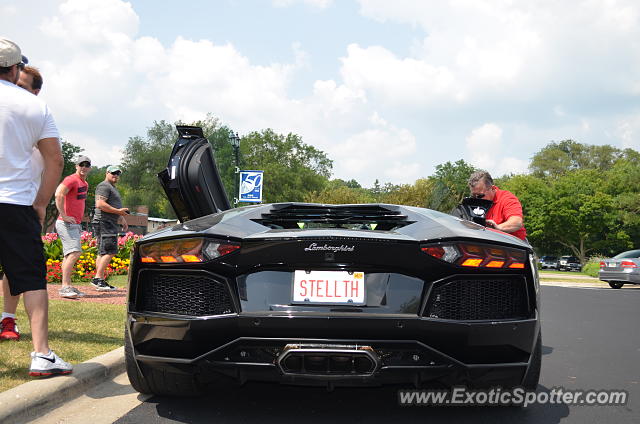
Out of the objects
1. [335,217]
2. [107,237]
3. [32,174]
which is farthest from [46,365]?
[107,237]

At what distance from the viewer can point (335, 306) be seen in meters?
3.09

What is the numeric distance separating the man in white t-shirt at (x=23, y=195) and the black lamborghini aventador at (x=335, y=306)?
2.83ft

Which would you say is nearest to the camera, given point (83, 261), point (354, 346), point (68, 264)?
point (354, 346)

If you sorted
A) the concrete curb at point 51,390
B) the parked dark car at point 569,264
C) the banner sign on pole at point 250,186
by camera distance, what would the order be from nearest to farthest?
the concrete curb at point 51,390
the banner sign on pole at point 250,186
the parked dark car at point 569,264

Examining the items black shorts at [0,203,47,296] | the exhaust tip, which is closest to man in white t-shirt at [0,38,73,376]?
black shorts at [0,203,47,296]

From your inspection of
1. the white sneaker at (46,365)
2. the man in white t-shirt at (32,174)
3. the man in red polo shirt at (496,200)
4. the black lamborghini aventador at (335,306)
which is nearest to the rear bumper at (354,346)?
the black lamborghini aventador at (335,306)

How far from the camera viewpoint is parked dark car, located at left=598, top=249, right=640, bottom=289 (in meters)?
21.2

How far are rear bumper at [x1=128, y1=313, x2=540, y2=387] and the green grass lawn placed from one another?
4.14 feet

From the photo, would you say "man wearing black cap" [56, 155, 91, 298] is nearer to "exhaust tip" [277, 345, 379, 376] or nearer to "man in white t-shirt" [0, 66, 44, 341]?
"man in white t-shirt" [0, 66, 44, 341]

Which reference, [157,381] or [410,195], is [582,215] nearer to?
[410,195]

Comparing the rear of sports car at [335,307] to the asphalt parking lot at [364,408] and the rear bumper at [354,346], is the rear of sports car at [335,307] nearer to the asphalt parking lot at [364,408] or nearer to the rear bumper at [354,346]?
the rear bumper at [354,346]

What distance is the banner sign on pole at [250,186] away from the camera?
991 inches

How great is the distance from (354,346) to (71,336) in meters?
3.33

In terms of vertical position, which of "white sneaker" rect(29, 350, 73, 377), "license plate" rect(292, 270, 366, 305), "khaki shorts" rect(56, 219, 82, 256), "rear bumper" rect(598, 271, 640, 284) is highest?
"license plate" rect(292, 270, 366, 305)
